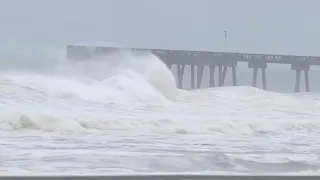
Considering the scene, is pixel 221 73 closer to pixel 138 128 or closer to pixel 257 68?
pixel 257 68

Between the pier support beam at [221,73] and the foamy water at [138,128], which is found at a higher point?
the foamy water at [138,128]

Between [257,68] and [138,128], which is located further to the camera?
[257,68]

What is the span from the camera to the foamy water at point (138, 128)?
7531 millimetres

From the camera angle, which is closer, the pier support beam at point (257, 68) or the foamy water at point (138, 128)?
the foamy water at point (138, 128)

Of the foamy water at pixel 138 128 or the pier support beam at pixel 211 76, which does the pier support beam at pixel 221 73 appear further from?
the foamy water at pixel 138 128

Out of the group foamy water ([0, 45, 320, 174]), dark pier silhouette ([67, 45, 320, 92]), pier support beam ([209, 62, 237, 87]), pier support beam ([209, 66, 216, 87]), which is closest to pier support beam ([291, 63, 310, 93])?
dark pier silhouette ([67, 45, 320, 92])

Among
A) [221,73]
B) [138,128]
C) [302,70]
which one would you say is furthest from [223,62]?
[138,128]

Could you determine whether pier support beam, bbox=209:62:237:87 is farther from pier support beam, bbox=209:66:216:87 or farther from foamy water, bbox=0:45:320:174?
foamy water, bbox=0:45:320:174

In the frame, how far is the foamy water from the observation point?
7.53 meters

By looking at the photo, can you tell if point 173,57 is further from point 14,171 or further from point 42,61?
point 14,171

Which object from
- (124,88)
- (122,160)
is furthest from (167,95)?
(122,160)

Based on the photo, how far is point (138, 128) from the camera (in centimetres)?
1205

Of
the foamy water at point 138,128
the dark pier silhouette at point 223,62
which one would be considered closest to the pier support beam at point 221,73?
the dark pier silhouette at point 223,62

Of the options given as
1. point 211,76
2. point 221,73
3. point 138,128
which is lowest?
point 211,76
